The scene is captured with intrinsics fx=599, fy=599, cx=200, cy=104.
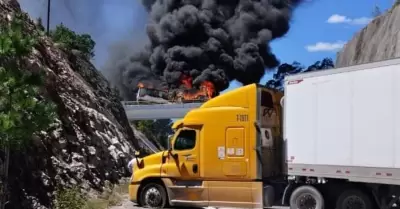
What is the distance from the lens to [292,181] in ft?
44.3

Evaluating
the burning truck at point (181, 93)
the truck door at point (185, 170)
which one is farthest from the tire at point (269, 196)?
the burning truck at point (181, 93)

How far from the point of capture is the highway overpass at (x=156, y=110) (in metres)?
56.5

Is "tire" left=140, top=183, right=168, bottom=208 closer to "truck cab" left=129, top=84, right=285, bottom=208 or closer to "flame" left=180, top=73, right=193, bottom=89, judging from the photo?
"truck cab" left=129, top=84, right=285, bottom=208

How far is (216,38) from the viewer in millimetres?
63938

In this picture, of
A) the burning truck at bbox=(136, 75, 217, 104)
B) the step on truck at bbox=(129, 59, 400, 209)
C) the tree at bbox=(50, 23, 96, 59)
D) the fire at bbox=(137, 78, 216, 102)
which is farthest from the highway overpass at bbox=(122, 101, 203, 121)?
the step on truck at bbox=(129, 59, 400, 209)

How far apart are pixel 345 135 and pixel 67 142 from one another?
350 inches

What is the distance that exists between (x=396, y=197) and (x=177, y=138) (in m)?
5.63

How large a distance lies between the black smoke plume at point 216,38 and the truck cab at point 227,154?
46.7 m

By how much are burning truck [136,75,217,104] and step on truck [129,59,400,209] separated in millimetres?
43115

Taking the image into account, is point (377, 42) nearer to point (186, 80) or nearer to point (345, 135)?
point (345, 135)

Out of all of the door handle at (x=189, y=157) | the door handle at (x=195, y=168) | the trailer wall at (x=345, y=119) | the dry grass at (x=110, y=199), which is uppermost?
the trailer wall at (x=345, y=119)

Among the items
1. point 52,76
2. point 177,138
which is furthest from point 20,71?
point 52,76

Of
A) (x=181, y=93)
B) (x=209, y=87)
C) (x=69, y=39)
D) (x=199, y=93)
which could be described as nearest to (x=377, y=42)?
(x=69, y=39)

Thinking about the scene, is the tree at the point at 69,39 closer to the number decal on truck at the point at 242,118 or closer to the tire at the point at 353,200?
the number decal on truck at the point at 242,118
